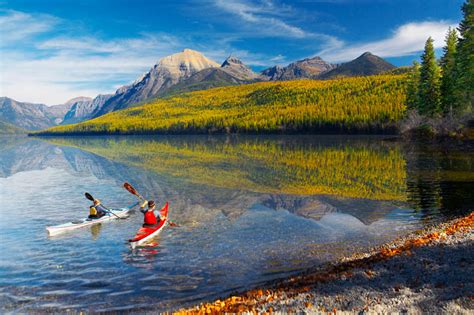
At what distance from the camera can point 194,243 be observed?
2617 centimetres

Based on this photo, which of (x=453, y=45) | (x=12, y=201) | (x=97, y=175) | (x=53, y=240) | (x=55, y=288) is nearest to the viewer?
(x=55, y=288)

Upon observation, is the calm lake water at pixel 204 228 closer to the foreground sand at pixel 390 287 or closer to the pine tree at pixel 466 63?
the foreground sand at pixel 390 287

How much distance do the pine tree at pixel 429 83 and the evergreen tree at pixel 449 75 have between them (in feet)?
3.80

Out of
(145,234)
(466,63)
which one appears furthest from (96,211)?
(466,63)

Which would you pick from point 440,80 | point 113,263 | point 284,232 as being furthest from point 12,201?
point 440,80

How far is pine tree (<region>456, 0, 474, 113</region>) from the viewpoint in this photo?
71250 millimetres

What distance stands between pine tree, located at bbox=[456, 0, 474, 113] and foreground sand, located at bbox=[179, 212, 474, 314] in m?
65.9

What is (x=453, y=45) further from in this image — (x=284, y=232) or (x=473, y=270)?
(x=473, y=270)

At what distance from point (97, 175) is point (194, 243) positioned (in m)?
42.6

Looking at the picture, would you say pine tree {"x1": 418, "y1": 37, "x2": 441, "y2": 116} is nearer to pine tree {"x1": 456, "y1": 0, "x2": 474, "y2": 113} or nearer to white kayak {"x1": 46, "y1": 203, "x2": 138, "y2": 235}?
pine tree {"x1": 456, "y1": 0, "x2": 474, "y2": 113}

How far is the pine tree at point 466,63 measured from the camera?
71250mm

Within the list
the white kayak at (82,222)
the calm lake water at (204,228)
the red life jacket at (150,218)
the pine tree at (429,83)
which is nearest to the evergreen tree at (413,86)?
the pine tree at (429,83)

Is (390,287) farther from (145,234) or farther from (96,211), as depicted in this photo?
(96,211)

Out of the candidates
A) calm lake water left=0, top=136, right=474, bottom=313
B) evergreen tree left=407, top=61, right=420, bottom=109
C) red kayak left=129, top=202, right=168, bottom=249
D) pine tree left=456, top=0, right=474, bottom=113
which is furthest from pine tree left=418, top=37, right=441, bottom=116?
red kayak left=129, top=202, right=168, bottom=249
